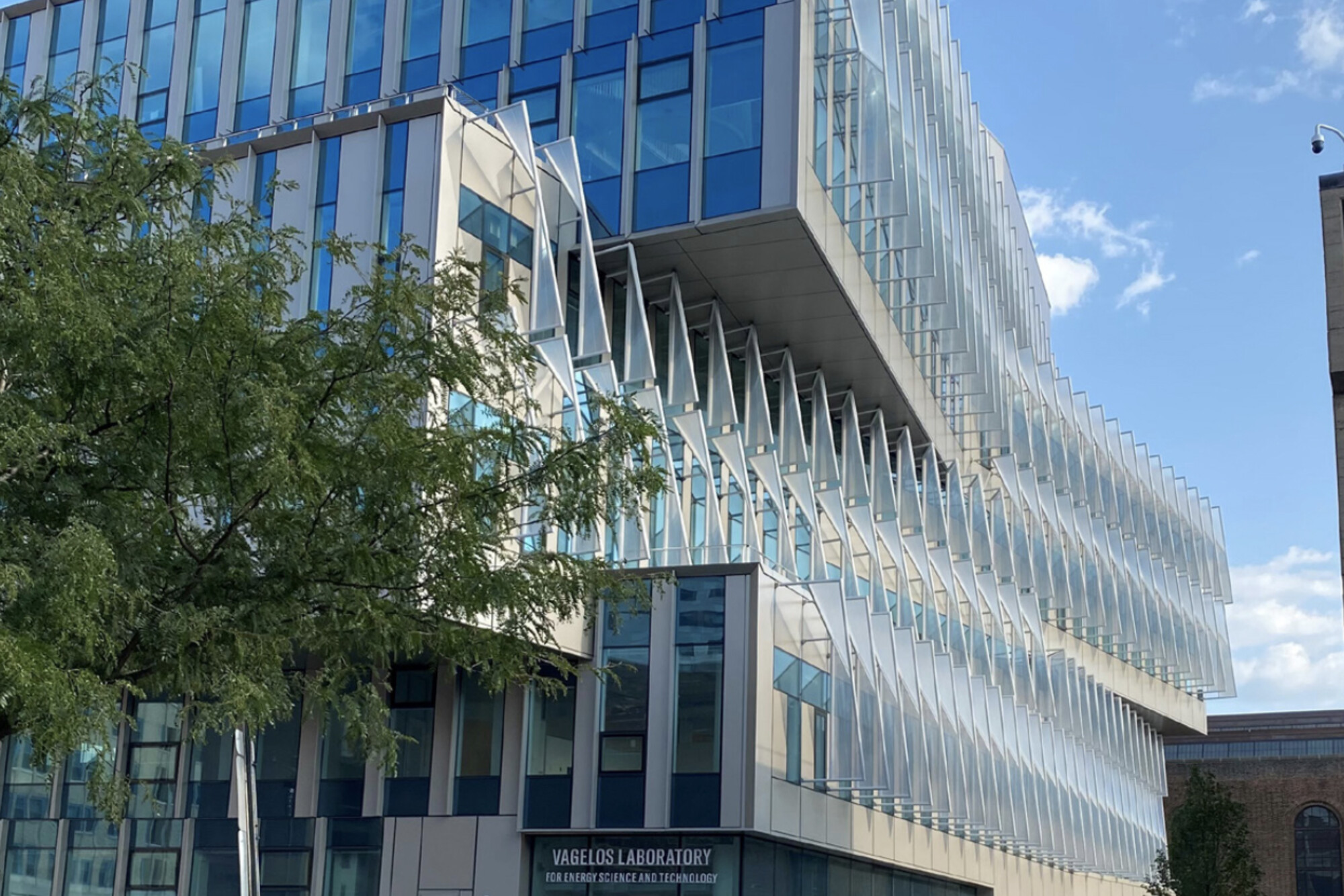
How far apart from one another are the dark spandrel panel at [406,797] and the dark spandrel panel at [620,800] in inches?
135

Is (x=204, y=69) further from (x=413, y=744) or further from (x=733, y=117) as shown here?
(x=413, y=744)

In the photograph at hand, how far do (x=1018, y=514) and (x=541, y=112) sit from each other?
76.6 feet

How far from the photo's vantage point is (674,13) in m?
34.9

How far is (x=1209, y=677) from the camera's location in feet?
226

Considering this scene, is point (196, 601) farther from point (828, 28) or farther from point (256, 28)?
point (256, 28)

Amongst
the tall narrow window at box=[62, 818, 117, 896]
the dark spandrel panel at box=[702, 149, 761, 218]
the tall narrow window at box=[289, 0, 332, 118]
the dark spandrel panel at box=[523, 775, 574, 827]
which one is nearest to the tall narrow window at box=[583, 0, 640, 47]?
the dark spandrel panel at box=[702, 149, 761, 218]

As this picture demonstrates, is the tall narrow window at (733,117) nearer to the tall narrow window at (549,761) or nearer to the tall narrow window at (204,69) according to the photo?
the tall narrow window at (549,761)

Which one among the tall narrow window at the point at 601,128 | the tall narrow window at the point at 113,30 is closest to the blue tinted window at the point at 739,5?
the tall narrow window at the point at 601,128

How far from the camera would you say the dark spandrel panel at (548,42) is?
35.9 meters

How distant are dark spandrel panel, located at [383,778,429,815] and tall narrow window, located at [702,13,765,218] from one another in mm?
11988

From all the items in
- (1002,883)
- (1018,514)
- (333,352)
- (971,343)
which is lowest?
(1002,883)

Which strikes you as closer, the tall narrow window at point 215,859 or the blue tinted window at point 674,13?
the tall narrow window at point 215,859

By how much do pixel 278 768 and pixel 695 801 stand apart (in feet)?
27.7

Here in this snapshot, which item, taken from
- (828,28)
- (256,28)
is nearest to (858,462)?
(828,28)
